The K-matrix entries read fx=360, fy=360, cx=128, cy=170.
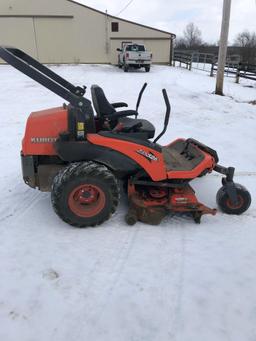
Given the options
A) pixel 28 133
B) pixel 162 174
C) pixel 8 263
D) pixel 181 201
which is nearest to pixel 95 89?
pixel 28 133

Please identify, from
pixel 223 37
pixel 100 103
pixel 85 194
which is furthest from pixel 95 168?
pixel 223 37

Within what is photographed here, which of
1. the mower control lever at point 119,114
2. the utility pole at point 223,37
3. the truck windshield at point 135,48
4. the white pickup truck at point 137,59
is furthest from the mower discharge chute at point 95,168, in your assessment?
the truck windshield at point 135,48

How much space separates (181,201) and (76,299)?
5.17 feet

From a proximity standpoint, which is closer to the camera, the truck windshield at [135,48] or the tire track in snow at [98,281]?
the tire track in snow at [98,281]

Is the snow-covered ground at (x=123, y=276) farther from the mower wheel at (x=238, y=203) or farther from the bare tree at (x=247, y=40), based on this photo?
the bare tree at (x=247, y=40)

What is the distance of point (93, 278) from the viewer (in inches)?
115

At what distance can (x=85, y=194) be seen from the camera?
3561mm

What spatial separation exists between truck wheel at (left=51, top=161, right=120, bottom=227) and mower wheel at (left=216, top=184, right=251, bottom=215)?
1.25 meters

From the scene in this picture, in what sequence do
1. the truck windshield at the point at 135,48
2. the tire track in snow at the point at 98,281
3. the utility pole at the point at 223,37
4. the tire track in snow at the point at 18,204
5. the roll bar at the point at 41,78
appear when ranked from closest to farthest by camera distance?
the tire track in snow at the point at 98,281 → the roll bar at the point at 41,78 → the tire track in snow at the point at 18,204 → the utility pole at the point at 223,37 → the truck windshield at the point at 135,48

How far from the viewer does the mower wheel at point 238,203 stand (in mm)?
3967

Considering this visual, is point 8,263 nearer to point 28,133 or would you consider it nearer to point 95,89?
point 28,133

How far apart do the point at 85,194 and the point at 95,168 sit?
0.94ft

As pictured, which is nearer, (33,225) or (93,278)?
(93,278)

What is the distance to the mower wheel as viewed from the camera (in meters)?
3.97
